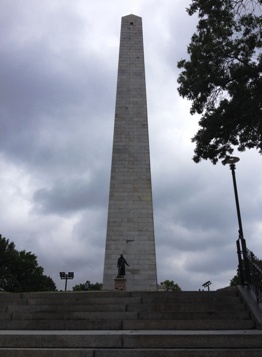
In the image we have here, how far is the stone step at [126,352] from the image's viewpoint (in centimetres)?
470

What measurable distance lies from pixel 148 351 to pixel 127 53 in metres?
24.6

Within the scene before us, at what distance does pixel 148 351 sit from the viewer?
4852 millimetres

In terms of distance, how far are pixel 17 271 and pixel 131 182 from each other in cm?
3493

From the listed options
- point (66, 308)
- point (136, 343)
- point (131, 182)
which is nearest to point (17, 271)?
point (131, 182)

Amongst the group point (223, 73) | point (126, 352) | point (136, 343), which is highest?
point (223, 73)

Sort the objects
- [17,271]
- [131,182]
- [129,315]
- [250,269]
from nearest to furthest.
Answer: [129,315] → [250,269] → [131,182] → [17,271]

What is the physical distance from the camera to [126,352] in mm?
4863

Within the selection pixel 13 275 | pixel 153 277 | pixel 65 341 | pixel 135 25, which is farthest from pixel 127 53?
pixel 13 275

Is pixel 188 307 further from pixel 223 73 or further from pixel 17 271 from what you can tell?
pixel 17 271

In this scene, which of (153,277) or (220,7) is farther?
(153,277)

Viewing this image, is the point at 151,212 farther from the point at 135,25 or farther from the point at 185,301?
the point at 135,25

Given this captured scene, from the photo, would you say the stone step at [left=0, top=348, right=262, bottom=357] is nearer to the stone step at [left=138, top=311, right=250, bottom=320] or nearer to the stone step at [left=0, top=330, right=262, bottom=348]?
the stone step at [left=0, top=330, right=262, bottom=348]

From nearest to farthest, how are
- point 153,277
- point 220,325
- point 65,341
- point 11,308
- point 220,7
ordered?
1. point 65,341
2. point 220,325
3. point 11,308
4. point 220,7
5. point 153,277

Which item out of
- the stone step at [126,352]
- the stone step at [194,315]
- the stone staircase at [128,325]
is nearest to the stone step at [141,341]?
the stone staircase at [128,325]
